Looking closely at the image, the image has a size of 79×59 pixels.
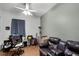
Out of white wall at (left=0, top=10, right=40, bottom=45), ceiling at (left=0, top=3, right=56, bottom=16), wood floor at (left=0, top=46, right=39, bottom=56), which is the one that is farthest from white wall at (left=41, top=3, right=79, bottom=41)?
wood floor at (left=0, top=46, right=39, bottom=56)

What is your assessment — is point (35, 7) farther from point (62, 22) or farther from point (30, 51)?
point (30, 51)

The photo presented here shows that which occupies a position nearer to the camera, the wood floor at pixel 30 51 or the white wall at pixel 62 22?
the white wall at pixel 62 22

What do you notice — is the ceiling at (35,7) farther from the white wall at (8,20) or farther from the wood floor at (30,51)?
the wood floor at (30,51)

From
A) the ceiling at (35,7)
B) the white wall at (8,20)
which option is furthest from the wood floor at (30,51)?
the ceiling at (35,7)

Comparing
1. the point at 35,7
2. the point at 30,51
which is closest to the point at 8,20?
→ the point at 35,7

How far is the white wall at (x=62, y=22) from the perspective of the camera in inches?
70.7

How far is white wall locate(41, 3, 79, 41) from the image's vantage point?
180 cm

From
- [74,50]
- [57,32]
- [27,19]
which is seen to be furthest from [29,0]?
[74,50]

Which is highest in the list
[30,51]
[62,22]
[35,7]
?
[35,7]

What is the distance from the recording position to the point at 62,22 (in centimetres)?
191

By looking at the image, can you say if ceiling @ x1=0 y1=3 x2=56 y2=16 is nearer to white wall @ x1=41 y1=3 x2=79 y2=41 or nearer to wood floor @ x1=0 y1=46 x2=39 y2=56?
white wall @ x1=41 y1=3 x2=79 y2=41

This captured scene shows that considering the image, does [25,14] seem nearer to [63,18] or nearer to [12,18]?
[12,18]

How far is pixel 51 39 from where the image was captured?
194cm

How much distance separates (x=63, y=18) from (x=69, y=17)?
111 mm
